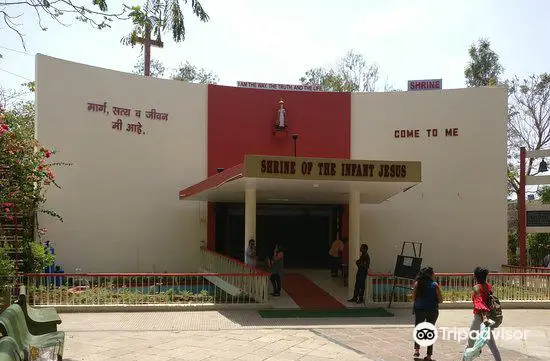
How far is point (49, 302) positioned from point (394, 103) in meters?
13.6

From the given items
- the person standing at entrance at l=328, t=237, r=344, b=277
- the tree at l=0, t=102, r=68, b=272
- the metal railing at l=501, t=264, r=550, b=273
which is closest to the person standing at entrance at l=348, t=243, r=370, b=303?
the person standing at entrance at l=328, t=237, r=344, b=277

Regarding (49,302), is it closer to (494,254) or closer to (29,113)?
(494,254)

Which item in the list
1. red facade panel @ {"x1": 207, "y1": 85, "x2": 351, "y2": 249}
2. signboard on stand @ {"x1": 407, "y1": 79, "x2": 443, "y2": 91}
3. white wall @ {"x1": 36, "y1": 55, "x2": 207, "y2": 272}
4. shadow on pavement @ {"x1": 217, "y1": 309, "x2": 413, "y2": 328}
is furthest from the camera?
signboard on stand @ {"x1": 407, "y1": 79, "x2": 443, "y2": 91}

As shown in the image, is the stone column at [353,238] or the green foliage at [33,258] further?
the green foliage at [33,258]

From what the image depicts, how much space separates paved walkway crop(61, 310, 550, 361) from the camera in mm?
7961

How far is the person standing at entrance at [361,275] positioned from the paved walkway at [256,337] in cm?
127

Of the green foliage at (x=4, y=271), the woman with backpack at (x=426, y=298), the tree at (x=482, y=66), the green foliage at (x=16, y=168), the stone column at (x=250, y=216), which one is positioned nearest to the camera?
the woman with backpack at (x=426, y=298)

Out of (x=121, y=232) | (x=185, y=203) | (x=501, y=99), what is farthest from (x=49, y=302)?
(x=501, y=99)

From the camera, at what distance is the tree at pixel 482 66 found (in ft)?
109

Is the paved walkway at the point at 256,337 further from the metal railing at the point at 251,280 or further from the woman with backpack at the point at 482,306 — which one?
the woman with backpack at the point at 482,306

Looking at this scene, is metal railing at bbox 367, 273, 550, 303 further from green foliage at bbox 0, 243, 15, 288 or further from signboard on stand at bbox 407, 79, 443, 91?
signboard on stand at bbox 407, 79, 443, 91

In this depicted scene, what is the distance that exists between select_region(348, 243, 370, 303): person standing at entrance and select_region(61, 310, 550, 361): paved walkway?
4.16 feet

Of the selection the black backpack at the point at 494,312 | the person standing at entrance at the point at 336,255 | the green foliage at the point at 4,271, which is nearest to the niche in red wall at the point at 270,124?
the person standing at entrance at the point at 336,255

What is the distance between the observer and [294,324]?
10461 millimetres
